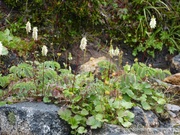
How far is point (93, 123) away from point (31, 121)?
0.55 meters

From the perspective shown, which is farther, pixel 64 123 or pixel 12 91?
pixel 12 91

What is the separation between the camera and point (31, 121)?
3.42 metres

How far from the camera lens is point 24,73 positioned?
3.69m

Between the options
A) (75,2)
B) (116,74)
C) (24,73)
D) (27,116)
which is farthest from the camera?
(75,2)

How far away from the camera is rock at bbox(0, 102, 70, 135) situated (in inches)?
134

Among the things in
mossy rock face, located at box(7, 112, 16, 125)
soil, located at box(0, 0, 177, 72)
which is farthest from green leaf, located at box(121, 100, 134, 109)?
soil, located at box(0, 0, 177, 72)

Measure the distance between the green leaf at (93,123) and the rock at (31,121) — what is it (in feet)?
0.69

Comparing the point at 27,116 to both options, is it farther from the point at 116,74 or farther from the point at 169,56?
the point at 169,56

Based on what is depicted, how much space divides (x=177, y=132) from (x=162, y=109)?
30 cm

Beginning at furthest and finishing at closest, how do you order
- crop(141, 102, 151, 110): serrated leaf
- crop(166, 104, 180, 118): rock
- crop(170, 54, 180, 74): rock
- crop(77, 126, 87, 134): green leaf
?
crop(170, 54, 180, 74): rock
crop(166, 104, 180, 118): rock
crop(141, 102, 151, 110): serrated leaf
crop(77, 126, 87, 134): green leaf

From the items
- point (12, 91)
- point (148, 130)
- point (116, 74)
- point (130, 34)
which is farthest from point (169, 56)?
point (12, 91)

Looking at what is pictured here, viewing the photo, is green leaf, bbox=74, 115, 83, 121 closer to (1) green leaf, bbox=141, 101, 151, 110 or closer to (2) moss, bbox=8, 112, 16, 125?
(2) moss, bbox=8, 112, 16, 125

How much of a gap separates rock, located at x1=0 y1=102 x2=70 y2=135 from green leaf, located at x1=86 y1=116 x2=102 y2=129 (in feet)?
0.69

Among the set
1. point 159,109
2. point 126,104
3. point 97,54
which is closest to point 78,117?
point 126,104
